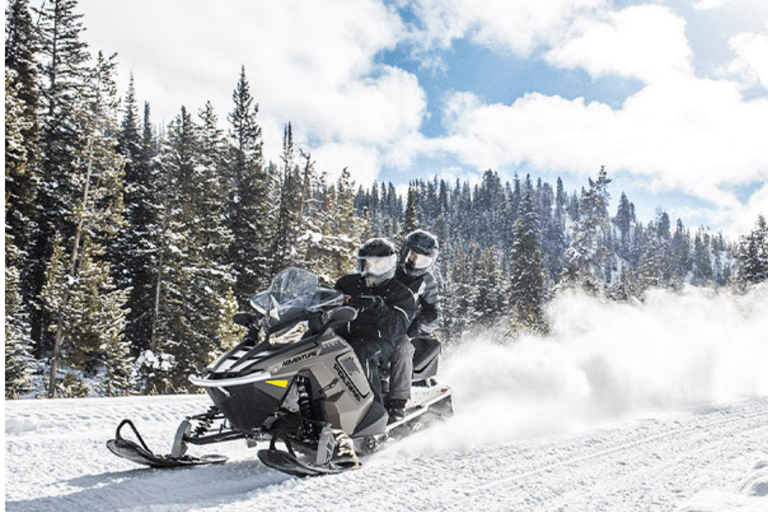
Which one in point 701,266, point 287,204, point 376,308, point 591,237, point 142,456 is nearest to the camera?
point 142,456

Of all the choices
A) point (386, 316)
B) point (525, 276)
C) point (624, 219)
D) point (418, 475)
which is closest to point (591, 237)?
point (525, 276)

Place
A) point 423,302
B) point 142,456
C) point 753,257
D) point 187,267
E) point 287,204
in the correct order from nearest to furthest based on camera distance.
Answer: point 142,456, point 423,302, point 187,267, point 287,204, point 753,257

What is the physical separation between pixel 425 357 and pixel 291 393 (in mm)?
2240

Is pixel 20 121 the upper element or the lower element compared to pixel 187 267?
upper

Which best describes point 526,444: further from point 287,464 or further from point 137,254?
point 137,254

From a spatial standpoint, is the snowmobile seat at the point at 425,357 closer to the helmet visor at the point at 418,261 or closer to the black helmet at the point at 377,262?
the helmet visor at the point at 418,261

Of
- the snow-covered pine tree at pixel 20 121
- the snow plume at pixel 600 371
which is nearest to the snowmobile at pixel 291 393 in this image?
the snow plume at pixel 600 371

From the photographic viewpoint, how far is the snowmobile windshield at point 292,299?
4434mm

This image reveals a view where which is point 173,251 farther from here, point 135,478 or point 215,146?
point 135,478

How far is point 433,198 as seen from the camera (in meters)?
151

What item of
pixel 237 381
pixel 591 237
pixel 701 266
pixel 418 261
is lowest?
pixel 237 381

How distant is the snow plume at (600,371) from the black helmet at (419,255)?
1.76 meters

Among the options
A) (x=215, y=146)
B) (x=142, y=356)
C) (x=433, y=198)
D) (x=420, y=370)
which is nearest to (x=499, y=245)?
(x=433, y=198)

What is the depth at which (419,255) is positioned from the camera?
6.37 m
